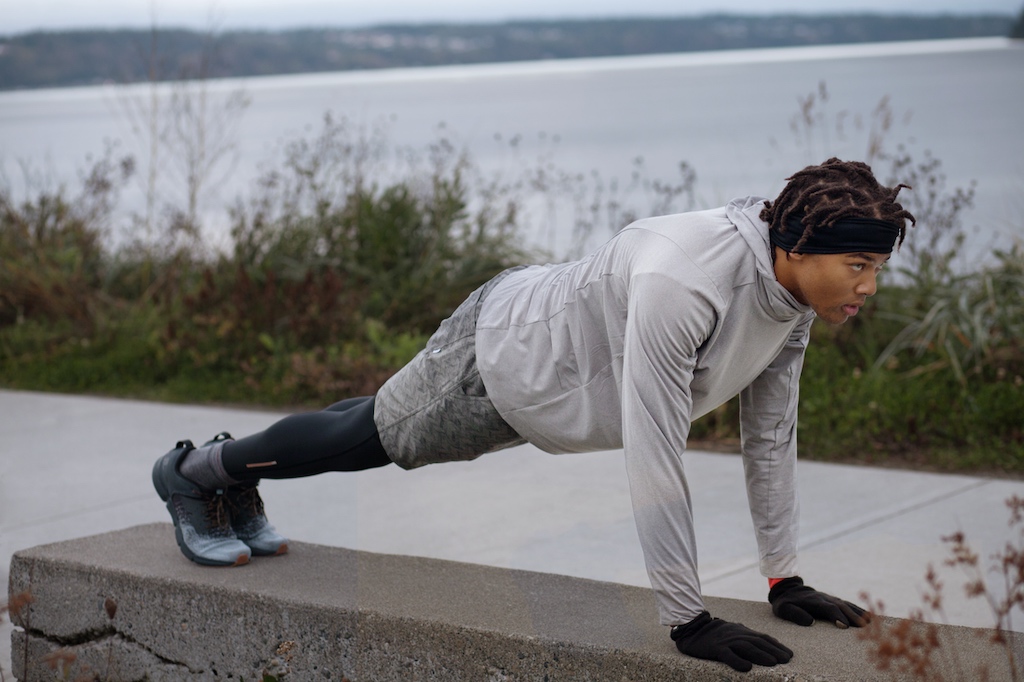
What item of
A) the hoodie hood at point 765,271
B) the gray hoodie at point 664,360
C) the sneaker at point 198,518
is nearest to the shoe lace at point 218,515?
the sneaker at point 198,518

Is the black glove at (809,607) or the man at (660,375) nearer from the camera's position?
the man at (660,375)

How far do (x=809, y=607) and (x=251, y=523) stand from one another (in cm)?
158

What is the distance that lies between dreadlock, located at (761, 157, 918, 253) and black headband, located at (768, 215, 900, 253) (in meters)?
0.01

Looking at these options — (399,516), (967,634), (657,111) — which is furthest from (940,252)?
(657,111)

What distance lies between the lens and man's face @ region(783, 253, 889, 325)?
86.5 inches

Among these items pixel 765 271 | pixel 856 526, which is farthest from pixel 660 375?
pixel 856 526

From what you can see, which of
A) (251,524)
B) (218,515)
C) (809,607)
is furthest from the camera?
(251,524)

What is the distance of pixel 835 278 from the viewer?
Result: 86.9 inches

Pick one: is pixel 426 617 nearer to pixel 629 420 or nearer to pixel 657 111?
pixel 629 420

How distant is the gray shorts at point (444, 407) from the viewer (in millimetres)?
2676

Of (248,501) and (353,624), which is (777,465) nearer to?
(353,624)

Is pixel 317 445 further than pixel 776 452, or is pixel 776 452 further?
pixel 317 445

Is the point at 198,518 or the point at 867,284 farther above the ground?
the point at 867,284

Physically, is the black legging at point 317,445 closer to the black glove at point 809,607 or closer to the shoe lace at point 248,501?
the shoe lace at point 248,501
